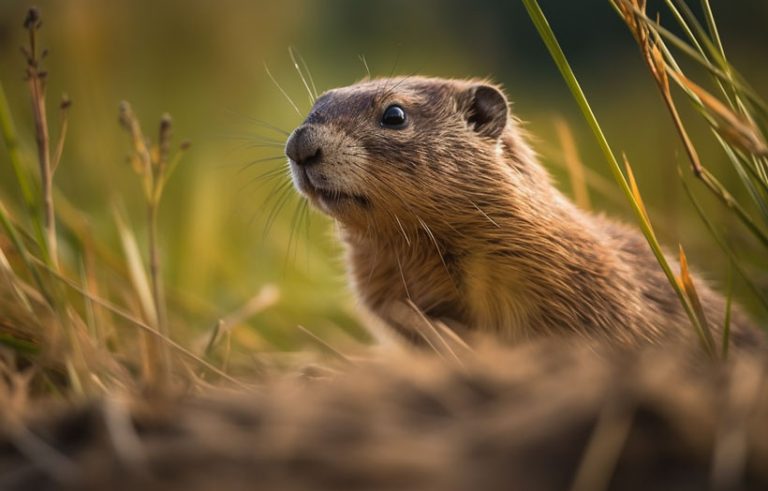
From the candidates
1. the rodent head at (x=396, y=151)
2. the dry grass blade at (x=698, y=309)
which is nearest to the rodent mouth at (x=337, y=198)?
the rodent head at (x=396, y=151)

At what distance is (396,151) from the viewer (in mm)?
2555

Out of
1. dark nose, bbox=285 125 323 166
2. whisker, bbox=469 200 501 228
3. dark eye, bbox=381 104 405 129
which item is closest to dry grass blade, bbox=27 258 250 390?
dark nose, bbox=285 125 323 166

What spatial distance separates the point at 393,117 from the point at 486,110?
1.24 ft

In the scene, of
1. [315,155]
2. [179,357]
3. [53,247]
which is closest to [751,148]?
[315,155]

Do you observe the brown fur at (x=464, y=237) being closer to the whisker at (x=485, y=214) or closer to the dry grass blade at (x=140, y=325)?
→ the whisker at (x=485, y=214)

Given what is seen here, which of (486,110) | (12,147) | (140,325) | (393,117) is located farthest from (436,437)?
(486,110)

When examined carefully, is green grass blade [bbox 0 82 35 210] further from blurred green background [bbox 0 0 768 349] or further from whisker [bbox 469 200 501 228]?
whisker [bbox 469 200 501 228]

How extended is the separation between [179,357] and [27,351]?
355mm

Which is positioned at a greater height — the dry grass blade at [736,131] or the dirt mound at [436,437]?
the dry grass blade at [736,131]

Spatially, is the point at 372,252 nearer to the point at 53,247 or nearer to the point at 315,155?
the point at 315,155

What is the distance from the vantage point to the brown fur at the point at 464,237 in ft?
8.05

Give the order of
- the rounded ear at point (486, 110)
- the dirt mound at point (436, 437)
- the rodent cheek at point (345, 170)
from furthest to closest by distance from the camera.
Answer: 1. the rounded ear at point (486, 110)
2. the rodent cheek at point (345, 170)
3. the dirt mound at point (436, 437)

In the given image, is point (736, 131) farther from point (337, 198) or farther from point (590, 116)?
point (337, 198)

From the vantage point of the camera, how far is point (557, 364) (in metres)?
1.47
